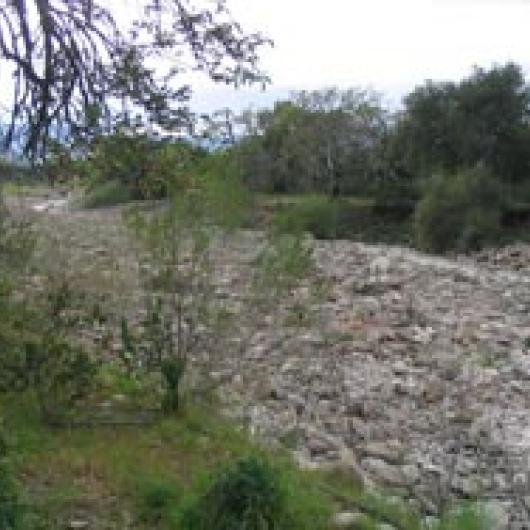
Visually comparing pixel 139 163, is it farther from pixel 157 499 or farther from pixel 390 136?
pixel 390 136

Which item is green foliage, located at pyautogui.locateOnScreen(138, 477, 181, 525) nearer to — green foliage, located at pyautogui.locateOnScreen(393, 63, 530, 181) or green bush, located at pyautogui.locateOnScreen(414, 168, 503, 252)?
green bush, located at pyautogui.locateOnScreen(414, 168, 503, 252)

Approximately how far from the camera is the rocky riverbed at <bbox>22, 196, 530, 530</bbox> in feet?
40.7

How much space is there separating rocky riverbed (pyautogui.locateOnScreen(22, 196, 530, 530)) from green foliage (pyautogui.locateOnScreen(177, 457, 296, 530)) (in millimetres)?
3773

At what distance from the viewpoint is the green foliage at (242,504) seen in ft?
23.0

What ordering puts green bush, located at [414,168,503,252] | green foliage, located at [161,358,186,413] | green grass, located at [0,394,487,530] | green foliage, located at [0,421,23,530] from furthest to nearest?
1. green bush, located at [414,168,503,252]
2. green foliage, located at [161,358,186,413]
3. green grass, located at [0,394,487,530]
4. green foliage, located at [0,421,23,530]

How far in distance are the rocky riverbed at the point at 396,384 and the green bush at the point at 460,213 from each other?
38.9 feet

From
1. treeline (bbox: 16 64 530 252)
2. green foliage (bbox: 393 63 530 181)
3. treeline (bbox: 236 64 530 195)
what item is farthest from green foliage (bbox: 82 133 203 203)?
green foliage (bbox: 393 63 530 181)

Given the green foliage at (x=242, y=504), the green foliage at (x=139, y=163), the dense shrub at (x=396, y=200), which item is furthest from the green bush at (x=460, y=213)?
the green foliage at (x=242, y=504)

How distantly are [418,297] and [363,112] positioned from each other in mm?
28073

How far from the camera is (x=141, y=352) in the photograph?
36.1 ft

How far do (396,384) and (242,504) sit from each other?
9967mm

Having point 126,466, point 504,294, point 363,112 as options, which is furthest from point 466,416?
point 363,112

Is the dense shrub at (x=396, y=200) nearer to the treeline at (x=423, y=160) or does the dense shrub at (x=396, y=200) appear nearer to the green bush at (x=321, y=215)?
the treeline at (x=423, y=160)

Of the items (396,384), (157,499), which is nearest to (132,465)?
(157,499)
